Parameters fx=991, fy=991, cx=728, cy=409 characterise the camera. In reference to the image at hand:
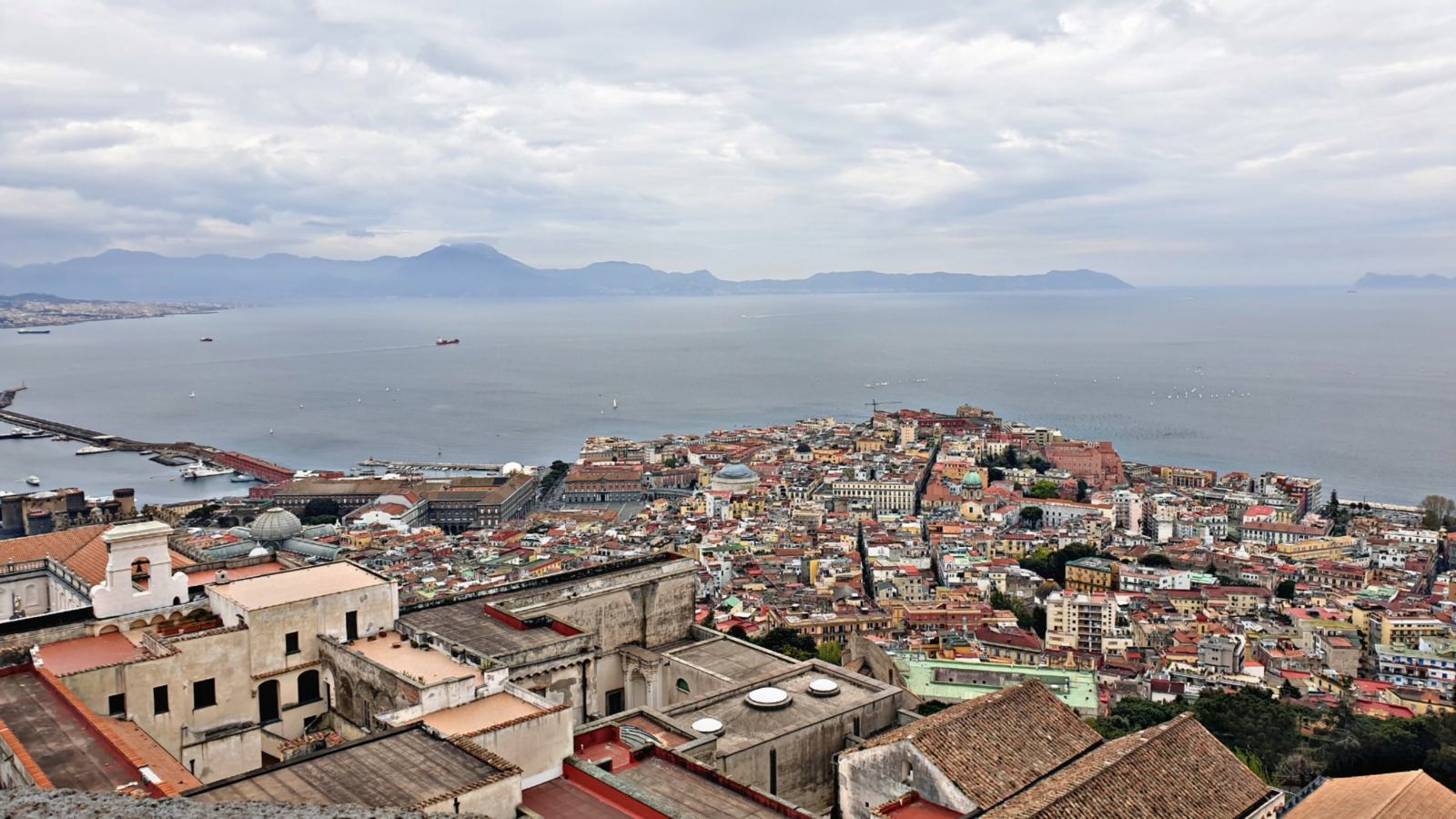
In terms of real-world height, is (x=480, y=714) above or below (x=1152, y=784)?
above

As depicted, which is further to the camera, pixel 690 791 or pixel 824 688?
pixel 824 688

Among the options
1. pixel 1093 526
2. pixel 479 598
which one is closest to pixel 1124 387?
pixel 1093 526

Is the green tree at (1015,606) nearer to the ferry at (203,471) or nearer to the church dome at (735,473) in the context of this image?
the church dome at (735,473)

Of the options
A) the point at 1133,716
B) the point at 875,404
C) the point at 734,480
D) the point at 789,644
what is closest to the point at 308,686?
the point at 789,644

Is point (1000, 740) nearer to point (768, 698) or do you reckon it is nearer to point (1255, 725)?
point (768, 698)

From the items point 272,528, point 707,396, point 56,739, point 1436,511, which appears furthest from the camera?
point 707,396

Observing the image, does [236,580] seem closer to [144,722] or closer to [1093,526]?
[144,722]

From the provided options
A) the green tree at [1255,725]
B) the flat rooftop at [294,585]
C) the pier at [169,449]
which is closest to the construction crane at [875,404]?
the pier at [169,449]

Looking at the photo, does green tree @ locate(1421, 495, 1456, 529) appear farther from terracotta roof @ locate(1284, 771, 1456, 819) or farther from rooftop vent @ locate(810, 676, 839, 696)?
rooftop vent @ locate(810, 676, 839, 696)
